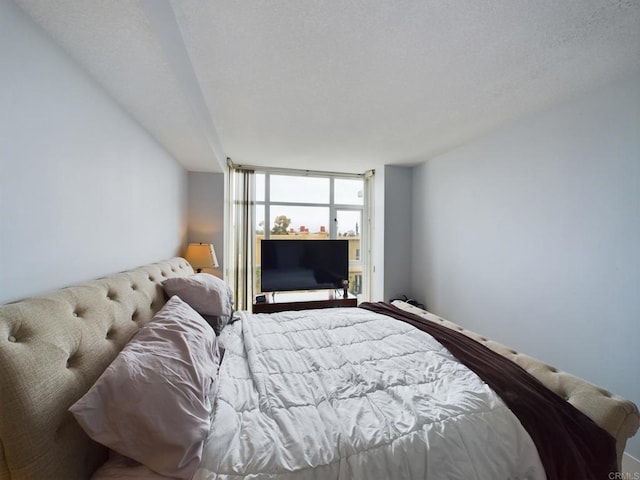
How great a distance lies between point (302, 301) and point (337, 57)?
2.51m

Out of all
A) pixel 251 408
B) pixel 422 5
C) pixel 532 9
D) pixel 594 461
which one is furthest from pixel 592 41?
pixel 251 408

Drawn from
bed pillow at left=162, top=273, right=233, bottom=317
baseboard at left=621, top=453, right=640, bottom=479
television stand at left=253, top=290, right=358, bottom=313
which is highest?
bed pillow at left=162, top=273, right=233, bottom=317

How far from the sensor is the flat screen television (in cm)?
331

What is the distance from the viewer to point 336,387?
3.57 ft

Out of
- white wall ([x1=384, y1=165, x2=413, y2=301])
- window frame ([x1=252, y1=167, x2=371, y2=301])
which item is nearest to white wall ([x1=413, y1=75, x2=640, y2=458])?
white wall ([x1=384, y1=165, x2=413, y2=301])

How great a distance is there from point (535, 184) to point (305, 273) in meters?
2.58

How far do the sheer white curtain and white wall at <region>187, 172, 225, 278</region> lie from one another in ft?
1.18

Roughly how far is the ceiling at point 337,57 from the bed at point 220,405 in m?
1.06

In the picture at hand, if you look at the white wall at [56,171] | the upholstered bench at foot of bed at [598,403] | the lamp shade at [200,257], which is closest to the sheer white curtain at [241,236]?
the lamp shade at [200,257]

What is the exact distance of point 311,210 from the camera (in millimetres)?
4035

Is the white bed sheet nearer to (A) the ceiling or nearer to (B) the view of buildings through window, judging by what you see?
(A) the ceiling

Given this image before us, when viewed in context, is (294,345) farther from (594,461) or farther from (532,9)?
(532,9)

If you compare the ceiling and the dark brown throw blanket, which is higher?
the ceiling

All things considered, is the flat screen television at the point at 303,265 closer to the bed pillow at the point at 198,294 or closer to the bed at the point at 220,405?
the bed pillow at the point at 198,294
